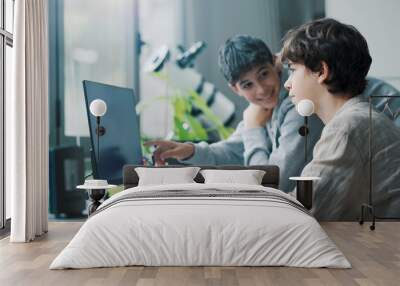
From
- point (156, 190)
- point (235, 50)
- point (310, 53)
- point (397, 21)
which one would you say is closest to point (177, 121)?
point (235, 50)

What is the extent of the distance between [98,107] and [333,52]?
2908 millimetres

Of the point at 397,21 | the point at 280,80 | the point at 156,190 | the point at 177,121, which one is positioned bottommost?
the point at 156,190

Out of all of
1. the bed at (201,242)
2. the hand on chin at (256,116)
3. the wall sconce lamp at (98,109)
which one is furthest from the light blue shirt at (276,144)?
the bed at (201,242)

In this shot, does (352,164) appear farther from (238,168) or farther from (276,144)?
(238,168)

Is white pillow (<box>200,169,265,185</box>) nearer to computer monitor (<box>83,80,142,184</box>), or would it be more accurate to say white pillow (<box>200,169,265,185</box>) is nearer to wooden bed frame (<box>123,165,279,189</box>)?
wooden bed frame (<box>123,165,279,189</box>)

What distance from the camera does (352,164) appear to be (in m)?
7.84

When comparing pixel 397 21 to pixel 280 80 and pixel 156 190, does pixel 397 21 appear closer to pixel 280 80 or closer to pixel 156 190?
pixel 280 80

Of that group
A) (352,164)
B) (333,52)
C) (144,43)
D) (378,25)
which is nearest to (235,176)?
(352,164)

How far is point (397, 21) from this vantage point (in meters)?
8.20

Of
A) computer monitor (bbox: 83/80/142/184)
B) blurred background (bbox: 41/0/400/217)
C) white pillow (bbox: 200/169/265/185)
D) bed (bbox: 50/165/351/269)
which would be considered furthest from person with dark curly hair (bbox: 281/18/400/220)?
bed (bbox: 50/165/351/269)

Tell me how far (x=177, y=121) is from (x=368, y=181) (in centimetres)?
245

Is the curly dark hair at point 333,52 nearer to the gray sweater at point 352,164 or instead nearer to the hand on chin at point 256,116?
the gray sweater at point 352,164

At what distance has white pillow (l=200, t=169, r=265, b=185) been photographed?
7176 millimetres

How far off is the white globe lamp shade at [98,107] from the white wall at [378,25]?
118 inches
